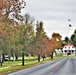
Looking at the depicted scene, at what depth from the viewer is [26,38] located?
7544 centimetres

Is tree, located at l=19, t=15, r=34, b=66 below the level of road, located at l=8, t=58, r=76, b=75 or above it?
above

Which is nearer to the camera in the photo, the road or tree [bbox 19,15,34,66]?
the road

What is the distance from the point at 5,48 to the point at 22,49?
680 centimetres

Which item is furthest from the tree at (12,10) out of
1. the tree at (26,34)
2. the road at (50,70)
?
the tree at (26,34)

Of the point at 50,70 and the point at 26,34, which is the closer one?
the point at 50,70

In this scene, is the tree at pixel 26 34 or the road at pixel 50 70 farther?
the tree at pixel 26 34

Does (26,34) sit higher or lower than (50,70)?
higher

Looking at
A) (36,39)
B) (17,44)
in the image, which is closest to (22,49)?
(17,44)

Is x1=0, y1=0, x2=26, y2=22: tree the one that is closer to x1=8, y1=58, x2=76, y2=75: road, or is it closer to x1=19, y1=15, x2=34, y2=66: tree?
x1=8, y1=58, x2=76, y2=75: road

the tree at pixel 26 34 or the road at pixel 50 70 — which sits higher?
the tree at pixel 26 34

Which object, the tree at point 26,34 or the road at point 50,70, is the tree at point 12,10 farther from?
the tree at point 26,34

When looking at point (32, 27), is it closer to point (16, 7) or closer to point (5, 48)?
point (5, 48)

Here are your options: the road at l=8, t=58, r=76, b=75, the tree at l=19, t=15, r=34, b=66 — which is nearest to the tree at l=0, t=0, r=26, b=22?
the road at l=8, t=58, r=76, b=75

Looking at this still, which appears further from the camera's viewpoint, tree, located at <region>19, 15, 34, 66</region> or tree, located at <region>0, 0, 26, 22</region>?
tree, located at <region>19, 15, 34, 66</region>
